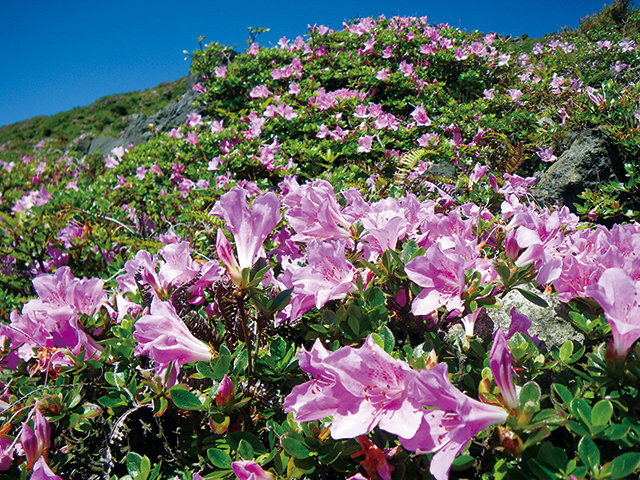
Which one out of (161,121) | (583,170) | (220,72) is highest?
(220,72)

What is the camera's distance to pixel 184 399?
3.35 ft

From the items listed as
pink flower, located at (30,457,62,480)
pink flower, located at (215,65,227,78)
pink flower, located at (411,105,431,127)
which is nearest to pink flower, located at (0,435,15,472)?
pink flower, located at (30,457,62,480)

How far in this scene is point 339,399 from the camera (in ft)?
2.77

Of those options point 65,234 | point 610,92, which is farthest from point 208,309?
point 610,92

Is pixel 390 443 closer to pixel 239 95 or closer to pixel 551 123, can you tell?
pixel 551 123

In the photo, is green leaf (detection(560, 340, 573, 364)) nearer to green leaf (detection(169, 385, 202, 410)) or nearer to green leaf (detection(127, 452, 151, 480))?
green leaf (detection(169, 385, 202, 410))

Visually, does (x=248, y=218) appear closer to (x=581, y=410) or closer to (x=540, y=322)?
(x=581, y=410)

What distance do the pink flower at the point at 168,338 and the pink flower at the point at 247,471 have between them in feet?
1.11

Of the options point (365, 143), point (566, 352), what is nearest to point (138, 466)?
point (566, 352)

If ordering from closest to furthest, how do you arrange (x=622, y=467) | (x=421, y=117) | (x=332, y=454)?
(x=622, y=467)
(x=332, y=454)
(x=421, y=117)

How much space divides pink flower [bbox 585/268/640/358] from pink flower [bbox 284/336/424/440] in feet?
1.51

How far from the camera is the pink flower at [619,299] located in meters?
0.75

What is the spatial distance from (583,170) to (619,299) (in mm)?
2335

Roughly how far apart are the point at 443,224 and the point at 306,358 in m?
0.80
